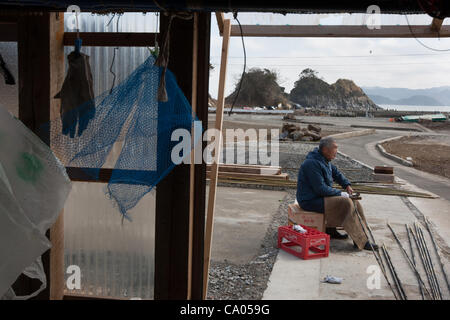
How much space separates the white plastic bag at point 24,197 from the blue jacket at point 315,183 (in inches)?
158

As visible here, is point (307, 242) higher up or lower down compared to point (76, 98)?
lower down

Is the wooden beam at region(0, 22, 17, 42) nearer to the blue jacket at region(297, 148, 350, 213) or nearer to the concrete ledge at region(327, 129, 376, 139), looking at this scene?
the blue jacket at region(297, 148, 350, 213)

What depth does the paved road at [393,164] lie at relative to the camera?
11.8 meters

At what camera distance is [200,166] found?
354cm

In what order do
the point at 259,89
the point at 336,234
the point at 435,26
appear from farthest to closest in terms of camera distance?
the point at 259,89 → the point at 336,234 → the point at 435,26

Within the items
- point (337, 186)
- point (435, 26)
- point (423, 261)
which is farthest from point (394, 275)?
point (337, 186)

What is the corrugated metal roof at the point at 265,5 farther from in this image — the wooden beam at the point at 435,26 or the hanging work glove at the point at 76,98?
the wooden beam at the point at 435,26

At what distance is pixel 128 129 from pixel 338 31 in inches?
93.9

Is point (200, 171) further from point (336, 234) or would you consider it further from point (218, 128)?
point (336, 234)

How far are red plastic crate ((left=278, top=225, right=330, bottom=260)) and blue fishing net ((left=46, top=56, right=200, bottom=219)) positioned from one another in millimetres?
3008

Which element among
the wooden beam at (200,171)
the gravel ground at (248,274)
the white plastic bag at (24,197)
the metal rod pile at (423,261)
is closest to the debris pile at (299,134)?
the gravel ground at (248,274)

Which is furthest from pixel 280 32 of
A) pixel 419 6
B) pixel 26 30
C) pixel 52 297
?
pixel 52 297

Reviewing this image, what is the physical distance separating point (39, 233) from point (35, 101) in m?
1.52

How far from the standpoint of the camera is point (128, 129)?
9.96 feet
